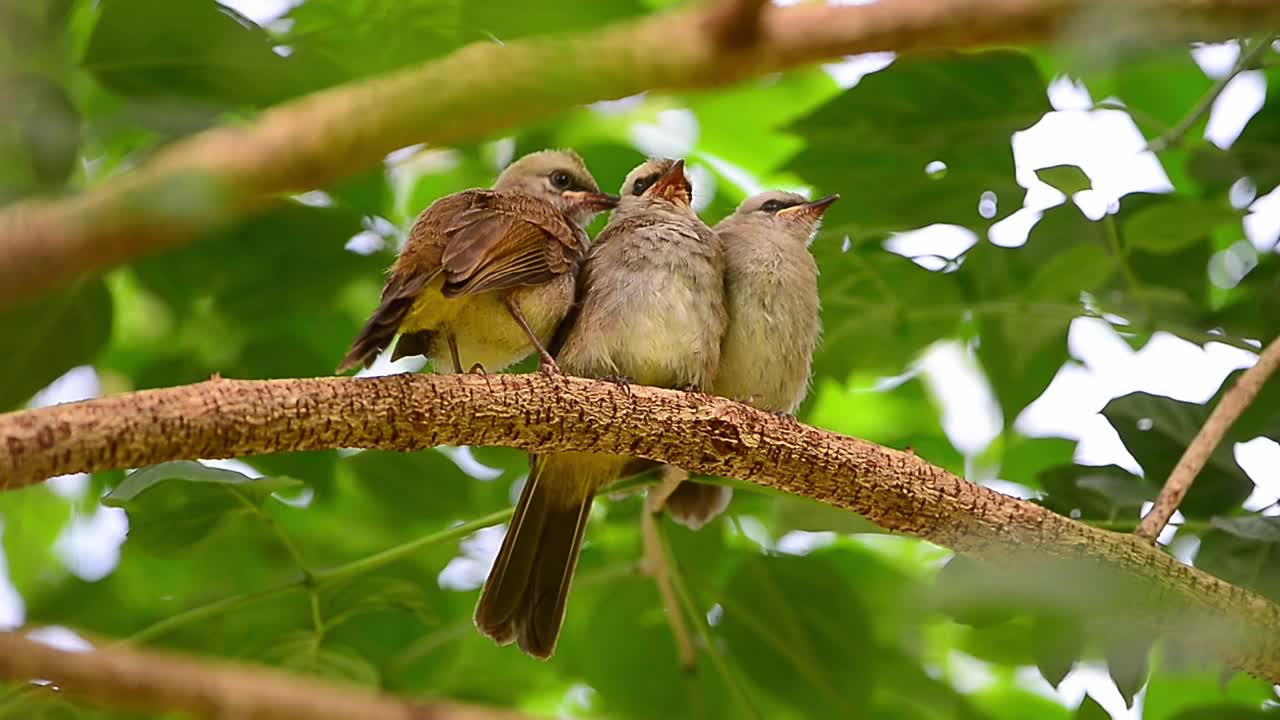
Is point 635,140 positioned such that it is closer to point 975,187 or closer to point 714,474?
point 975,187

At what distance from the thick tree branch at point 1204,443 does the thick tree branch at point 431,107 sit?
8.32 ft

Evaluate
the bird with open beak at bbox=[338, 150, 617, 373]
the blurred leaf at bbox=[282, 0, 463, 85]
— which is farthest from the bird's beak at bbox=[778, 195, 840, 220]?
the blurred leaf at bbox=[282, 0, 463, 85]

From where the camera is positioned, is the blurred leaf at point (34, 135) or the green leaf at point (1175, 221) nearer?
the blurred leaf at point (34, 135)

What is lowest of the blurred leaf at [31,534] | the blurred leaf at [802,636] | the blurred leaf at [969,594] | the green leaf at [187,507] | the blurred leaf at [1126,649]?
the blurred leaf at [802,636]

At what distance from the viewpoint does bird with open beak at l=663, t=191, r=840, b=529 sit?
14.5ft

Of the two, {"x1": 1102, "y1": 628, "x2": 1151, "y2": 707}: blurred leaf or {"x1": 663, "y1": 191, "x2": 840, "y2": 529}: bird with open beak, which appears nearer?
{"x1": 1102, "y1": 628, "x2": 1151, "y2": 707}: blurred leaf

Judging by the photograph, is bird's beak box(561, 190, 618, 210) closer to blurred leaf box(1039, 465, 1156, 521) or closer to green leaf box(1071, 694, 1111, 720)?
blurred leaf box(1039, 465, 1156, 521)

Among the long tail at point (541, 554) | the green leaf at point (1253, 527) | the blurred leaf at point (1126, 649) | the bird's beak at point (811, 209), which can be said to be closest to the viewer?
the blurred leaf at point (1126, 649)

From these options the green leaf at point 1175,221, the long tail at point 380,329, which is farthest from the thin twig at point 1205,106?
the long tail at point 380,329

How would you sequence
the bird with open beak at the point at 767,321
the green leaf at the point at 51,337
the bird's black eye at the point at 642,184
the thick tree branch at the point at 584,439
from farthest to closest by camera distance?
the bird's black eye at the point at 642,184
the bird with open beak at the point at 767,321
the green leaf at the point at 51,337
the thick tree branch at the point at 584,439

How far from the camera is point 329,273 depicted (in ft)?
15.0

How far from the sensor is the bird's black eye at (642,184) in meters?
5.07

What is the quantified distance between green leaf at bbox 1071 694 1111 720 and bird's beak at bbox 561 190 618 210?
242 centimetres

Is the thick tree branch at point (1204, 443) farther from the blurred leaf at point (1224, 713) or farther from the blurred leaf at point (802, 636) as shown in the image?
the blurred leaf at point (802, 636)
